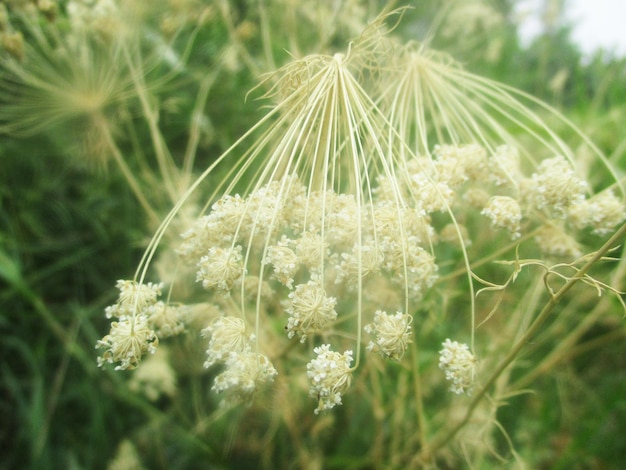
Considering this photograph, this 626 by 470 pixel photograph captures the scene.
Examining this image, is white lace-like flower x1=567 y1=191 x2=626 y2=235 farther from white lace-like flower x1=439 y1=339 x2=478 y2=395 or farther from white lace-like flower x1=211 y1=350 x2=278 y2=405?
white lace-like flower x1=211 y1=350 x2=278 y2=405

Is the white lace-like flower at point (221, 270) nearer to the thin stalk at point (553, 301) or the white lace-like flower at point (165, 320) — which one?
the white lace-like flower at point (165, 320)

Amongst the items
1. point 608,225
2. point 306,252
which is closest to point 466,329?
point 608,225

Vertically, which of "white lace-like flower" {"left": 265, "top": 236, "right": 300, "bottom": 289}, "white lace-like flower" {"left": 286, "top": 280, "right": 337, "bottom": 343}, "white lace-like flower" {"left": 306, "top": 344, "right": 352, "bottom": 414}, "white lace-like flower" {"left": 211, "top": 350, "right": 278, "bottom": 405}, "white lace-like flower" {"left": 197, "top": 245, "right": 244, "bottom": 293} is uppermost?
"white lace-like flower" {"left": 197, "top": 245, "right": 244, "bottom": 293}

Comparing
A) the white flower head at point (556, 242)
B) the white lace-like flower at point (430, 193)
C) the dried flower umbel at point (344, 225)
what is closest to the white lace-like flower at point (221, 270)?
the dried flower umbel at point (344, 225)

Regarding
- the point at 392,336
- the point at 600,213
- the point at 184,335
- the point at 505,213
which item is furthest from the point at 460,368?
the point at 184,335

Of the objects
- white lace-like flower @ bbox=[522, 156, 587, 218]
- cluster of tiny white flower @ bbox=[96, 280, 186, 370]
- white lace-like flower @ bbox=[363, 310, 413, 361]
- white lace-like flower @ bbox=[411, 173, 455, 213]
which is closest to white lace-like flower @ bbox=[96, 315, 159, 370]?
cluster of tiny white flower @ bbox=[96, 280, 186, 370]

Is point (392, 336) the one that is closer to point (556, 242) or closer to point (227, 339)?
point (227, 339)
